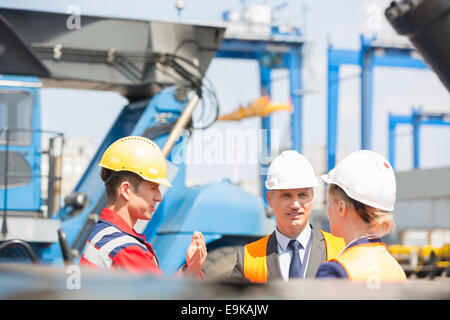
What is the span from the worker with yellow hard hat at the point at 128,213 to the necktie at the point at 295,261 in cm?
40

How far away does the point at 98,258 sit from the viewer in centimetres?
200

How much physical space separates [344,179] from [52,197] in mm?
3685

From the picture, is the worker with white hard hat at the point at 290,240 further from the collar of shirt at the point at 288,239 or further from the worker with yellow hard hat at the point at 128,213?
the worker with yellow hard hat at the point at 128,213

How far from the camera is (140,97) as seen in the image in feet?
18.0

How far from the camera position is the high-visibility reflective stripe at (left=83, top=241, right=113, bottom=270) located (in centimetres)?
197

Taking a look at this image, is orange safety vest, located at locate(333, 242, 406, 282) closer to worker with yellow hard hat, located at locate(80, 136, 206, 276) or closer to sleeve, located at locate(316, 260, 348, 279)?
sleeve, located at locate(316, 260, 348, 279)

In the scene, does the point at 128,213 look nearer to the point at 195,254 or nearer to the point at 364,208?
the point at 195,254

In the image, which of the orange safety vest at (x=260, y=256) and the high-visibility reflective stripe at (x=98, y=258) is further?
the orange safety vest at (x=260, y=256)

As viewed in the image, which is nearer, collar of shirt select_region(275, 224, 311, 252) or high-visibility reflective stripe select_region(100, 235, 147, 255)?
high-visibility reflective stripe select_region(100, 235, 147, 255)

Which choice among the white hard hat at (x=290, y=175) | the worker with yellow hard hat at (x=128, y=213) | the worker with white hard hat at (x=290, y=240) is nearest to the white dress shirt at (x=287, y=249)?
the worker with white hard hat at (x=290, y=240)

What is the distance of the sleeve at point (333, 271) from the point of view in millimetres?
1603

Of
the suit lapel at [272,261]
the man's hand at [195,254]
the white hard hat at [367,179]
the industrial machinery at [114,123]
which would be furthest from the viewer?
the industrial machinery at [114,123]

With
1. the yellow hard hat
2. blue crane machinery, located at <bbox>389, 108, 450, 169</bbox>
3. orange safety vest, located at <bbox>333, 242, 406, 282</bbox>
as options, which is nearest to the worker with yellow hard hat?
the yellow hard hat

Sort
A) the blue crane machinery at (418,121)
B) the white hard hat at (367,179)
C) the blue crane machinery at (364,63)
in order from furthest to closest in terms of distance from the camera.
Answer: the blue crane machinery at (418,121)
the blue crane machinery at (364,63)
the white hard hat at (367,179)
